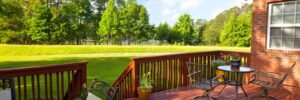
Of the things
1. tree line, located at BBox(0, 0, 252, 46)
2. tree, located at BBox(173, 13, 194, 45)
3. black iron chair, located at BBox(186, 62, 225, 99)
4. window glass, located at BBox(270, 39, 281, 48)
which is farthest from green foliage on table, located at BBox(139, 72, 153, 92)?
tree, located at BBox(173, 13, 194, 45)

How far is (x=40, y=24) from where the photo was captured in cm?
3347

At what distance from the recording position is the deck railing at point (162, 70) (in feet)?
16.1

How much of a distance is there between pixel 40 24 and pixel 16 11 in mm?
17670

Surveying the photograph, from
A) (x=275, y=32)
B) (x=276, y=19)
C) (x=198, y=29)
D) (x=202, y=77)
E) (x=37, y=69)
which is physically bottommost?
(x=202, y=77)

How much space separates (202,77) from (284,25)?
2.20m

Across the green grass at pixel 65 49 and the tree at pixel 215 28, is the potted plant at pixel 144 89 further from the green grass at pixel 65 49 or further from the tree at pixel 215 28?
the tree at pixel 215 28

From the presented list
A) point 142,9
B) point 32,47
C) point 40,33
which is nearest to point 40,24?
point 40,33

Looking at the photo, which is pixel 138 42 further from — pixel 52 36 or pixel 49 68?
pixel 49 68

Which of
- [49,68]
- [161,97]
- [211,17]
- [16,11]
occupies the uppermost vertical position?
[211,17]

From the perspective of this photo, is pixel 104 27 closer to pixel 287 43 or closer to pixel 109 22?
pixel 109 22

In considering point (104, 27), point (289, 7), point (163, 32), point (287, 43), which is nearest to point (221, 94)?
point (287, 43)

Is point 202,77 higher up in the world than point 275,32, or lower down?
lower down

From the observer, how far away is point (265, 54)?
586 centimetres

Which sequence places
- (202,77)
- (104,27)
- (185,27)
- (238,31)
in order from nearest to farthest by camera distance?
(202,77)
(104,27)
(238,31)
(185,27)
